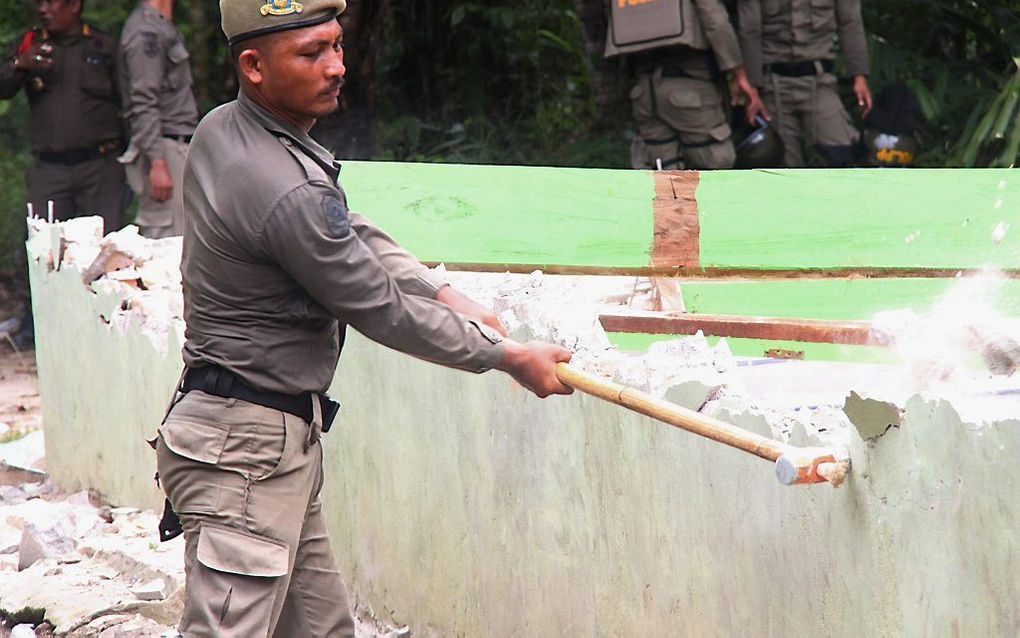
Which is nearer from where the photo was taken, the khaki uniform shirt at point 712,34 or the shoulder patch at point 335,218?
the shoulder patch at point 335,218

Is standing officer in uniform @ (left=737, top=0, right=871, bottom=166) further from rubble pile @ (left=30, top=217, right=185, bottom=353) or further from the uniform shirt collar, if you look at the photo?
the uniform shirt collar

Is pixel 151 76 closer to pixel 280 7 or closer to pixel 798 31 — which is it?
pixel 798 31

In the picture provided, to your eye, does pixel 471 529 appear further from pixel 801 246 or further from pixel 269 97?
pixel 801 246

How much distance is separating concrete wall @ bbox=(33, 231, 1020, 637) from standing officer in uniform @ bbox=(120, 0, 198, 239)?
8.78ft

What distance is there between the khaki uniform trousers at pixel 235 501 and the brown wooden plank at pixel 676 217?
96.3 inches

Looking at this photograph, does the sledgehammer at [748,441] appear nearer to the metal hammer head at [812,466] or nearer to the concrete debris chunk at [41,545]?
the metal hammer head at [812,466]

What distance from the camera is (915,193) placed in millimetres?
5125

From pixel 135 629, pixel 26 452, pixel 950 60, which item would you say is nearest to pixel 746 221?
pixel 135 629

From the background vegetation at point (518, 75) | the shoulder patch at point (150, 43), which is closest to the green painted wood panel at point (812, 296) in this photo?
the background vegetation at point (518, 75)

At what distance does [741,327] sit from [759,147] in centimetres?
316

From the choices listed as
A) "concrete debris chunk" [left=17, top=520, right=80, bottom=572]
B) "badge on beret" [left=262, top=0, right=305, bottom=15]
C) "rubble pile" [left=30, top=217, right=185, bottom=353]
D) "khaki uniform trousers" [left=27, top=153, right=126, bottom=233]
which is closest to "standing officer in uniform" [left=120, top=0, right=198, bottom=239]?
"khaki uniform trousers" [left=27, top=153, right=126, bottom=233]

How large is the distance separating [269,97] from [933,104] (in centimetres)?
614

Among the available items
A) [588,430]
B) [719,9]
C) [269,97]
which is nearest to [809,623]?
[588,430]

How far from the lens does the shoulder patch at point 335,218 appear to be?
2818mm
